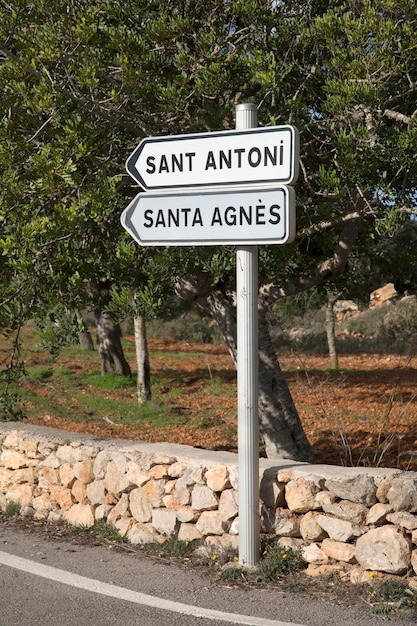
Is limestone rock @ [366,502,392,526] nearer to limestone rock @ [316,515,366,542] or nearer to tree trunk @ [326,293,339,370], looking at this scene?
limestone rock @ [316,515,366,542]

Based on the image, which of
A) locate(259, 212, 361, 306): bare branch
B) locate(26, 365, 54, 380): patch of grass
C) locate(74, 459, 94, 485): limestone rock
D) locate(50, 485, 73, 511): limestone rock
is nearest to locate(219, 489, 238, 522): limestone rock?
locate(74, 459, 94, 485): limestone rock

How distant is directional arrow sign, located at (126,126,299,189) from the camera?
18.0 feet

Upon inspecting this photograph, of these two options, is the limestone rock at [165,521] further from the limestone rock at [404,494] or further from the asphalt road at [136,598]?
the limestone rock at [404,494]

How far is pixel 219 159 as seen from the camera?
5738mm

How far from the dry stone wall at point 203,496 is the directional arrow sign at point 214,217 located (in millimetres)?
1674

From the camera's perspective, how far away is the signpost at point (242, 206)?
18.0 ft

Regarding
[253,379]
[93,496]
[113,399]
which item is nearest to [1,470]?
[93,496]

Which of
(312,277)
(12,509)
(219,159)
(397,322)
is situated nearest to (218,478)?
(219,159)

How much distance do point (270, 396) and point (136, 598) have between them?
5.56 m

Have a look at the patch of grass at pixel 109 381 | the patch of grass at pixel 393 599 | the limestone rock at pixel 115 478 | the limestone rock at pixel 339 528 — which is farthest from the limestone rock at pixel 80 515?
the patch of grass at pixel 109 381

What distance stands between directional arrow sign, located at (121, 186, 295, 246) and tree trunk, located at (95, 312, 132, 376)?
14212 millimetres

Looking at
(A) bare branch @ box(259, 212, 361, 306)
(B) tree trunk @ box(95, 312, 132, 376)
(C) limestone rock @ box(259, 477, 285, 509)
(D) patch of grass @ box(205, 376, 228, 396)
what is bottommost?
(C) limestone rock @ box(259, 477, 285, 509)

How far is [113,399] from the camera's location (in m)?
17.9

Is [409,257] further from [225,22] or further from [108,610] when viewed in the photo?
[108,610]
